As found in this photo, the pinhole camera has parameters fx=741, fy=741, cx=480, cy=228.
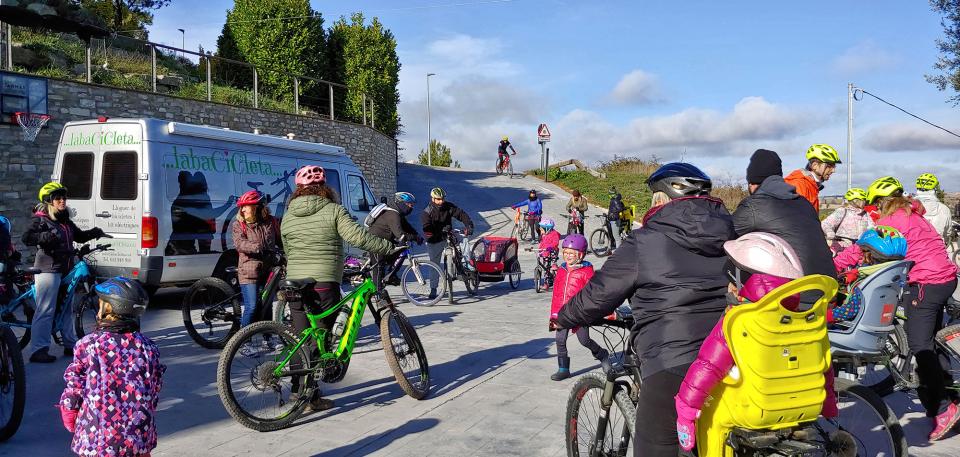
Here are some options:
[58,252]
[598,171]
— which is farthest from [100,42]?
[598,171]

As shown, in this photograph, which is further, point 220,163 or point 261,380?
point 220,163

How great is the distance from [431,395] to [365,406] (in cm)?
59

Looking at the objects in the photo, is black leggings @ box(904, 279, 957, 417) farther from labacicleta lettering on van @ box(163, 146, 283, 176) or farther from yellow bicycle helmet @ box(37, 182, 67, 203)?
labacicleta lettering on van @ box(163, 146, 283, 176)

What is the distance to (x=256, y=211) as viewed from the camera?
7.74 meters

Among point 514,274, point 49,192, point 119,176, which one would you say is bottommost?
point 514,274

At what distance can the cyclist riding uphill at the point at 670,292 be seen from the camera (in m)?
2.99

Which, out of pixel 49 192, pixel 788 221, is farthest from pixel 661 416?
pixel 49 192

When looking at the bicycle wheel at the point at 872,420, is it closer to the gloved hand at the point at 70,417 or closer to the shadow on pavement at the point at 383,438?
the shadow on pavement at the point at 383,438

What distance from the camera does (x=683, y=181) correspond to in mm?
3172

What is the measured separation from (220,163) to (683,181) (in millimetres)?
9279

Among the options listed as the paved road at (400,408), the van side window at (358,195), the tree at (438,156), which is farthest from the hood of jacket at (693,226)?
the tree at (438,156)

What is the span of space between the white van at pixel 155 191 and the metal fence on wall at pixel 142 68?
5767 millimetres

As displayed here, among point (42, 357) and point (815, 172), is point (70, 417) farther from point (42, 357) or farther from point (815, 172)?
point (815, 172)

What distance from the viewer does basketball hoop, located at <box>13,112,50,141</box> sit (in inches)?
543
